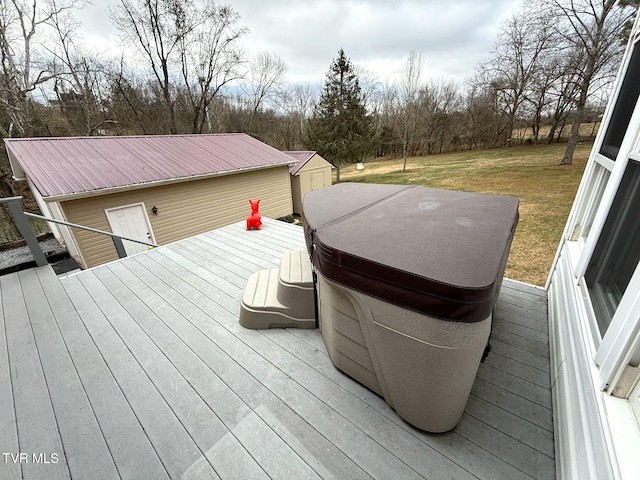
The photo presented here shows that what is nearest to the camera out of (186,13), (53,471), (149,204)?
(53,471)

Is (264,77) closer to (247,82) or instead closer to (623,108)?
(247,82)

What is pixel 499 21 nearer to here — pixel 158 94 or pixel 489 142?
pixel 489 142

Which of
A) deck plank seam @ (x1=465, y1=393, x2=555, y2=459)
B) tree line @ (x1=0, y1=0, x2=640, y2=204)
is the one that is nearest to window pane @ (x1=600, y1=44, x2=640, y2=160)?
deck plank seam @ (x1=465, y1=393, x2=555, y2=459)

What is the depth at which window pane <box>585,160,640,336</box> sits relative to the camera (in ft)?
3.96

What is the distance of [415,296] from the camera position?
3.46 feet

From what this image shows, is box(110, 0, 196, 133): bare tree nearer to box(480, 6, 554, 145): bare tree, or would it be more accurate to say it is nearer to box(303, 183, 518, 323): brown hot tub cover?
box(480, 6, 554, 145): bare tree

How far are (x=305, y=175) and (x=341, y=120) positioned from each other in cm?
592

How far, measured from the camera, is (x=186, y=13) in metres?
12.5

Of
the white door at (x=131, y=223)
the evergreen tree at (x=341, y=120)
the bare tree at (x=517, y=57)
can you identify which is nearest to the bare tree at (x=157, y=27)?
the evergreen tree at (x=341, y=120)

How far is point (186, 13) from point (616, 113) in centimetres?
1717

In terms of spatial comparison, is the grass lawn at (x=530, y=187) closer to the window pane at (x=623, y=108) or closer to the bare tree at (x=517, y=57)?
the window pane at (x=623, y=108)

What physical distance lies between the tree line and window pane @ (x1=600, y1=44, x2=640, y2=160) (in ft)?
40.2

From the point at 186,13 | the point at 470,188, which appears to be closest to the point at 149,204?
the point at 470,188

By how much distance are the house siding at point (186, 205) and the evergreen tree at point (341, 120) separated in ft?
21.2
